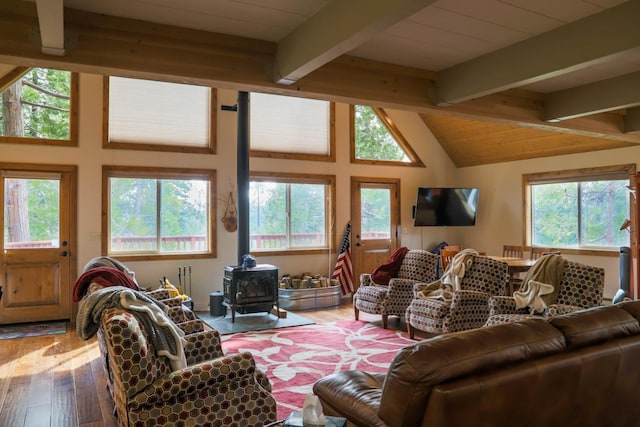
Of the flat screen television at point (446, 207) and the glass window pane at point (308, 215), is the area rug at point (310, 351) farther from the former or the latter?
the flat screen television at point (446, 207)

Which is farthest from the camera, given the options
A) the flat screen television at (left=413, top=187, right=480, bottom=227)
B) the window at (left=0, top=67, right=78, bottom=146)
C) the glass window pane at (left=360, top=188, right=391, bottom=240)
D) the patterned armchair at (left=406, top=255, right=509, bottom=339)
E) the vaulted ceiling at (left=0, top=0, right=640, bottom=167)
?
the flat screen television at (left=413, top=187, right=480, bottom=227)

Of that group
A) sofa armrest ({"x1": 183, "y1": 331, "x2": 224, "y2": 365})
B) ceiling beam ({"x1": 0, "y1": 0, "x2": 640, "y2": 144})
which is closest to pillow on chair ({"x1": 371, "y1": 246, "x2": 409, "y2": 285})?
ceiling beam ({"x1": 0, "y1": 0, "x2": 640, "y2": 144})

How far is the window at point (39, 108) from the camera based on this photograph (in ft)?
19.3

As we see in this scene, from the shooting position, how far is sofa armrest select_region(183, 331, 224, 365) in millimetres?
3172

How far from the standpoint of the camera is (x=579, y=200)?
7.32 metres

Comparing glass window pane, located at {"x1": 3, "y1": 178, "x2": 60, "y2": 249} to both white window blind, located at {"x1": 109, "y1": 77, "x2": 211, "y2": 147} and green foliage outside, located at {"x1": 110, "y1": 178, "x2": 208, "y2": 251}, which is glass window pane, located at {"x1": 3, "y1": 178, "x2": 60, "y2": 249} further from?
white window blind, located at {"x1": 109, "y1": 77, "x2": 211, "y2": 147}

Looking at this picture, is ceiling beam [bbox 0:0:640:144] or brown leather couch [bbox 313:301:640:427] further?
ceiling beam [bbox 0:0:640:144]

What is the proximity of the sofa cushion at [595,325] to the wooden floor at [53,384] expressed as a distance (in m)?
2.87

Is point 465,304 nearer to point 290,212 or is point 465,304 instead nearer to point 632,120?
point 632,120

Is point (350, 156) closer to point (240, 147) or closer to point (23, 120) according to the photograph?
point (240, 147)

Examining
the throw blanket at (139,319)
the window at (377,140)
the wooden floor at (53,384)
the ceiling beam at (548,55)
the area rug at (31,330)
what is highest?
the window at (377,140)

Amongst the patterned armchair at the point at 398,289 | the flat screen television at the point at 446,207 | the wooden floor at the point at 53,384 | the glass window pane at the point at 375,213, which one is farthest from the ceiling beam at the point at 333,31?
the flat screen television at the point at 446,207

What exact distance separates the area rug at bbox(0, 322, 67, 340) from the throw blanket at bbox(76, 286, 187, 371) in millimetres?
3521

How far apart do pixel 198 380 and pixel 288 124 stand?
Answer: 18.3 ft
